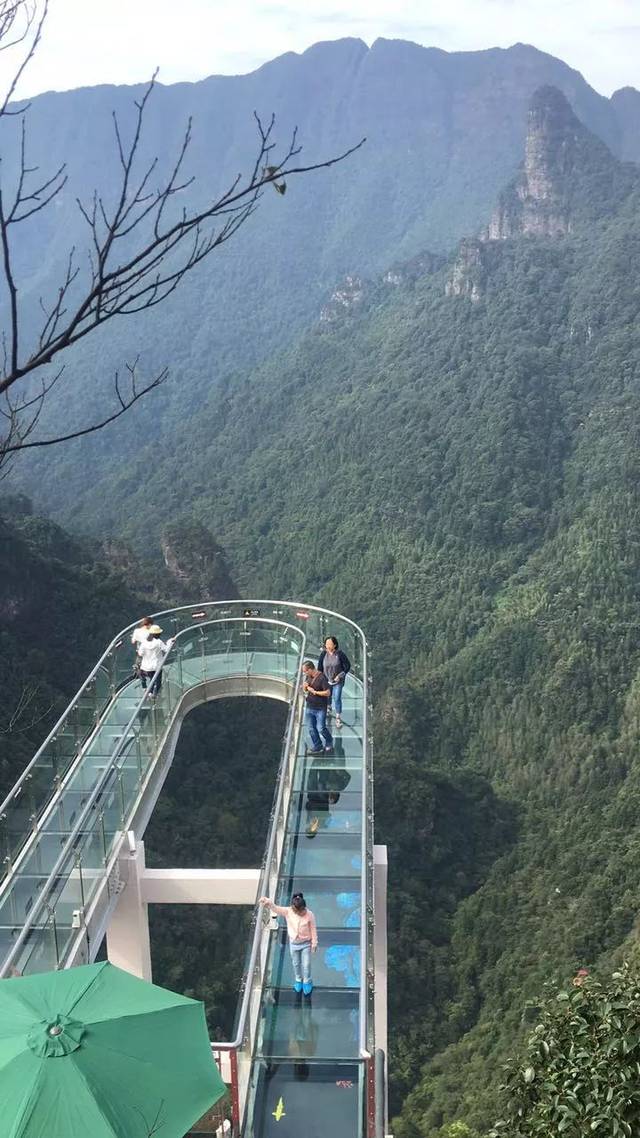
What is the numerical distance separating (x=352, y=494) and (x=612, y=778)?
3111 centimetres

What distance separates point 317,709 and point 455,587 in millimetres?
45237

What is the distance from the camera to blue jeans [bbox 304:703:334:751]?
9.73m

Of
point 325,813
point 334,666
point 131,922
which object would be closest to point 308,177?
point 334,666

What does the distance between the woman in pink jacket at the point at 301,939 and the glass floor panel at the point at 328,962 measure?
0.32 ft

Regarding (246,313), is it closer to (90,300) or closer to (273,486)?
(273,486)

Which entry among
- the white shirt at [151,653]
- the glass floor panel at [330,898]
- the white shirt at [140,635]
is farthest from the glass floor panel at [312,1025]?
the white shirt at [140,635]

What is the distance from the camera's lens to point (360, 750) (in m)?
10.0

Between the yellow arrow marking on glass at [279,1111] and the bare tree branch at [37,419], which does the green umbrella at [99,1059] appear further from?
the bare tree branch at [37,419]

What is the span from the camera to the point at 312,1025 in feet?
20.9

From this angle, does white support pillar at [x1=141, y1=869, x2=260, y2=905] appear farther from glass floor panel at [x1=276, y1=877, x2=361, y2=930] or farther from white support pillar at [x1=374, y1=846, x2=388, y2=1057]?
glass floor panel at [x1=276, y1=877, x2=361, y2=930]

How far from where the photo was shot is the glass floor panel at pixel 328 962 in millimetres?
6723

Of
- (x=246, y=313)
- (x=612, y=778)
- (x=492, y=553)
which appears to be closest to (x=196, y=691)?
(x=612, y=778)

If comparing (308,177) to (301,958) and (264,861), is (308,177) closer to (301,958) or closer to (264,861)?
(264,861)

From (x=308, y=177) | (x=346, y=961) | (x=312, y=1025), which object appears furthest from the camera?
(x=308, y=177)
